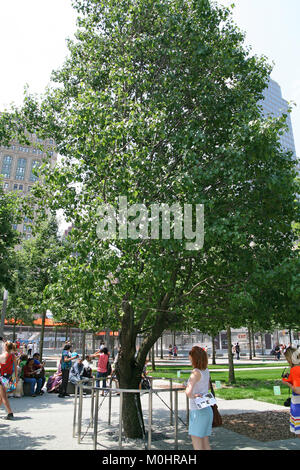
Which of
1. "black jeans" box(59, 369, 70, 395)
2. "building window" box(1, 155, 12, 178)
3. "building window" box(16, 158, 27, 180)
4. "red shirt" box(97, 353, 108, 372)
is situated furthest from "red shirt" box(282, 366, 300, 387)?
"building window" box(16, 158, 27, 180)

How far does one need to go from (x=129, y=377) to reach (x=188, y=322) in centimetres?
264

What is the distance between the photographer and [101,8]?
31.7 feet

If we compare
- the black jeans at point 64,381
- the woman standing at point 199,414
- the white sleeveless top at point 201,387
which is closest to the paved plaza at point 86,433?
the black jeans at point 64,381

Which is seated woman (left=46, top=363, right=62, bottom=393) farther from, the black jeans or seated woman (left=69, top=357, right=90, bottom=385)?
seated woman (left=69, top=357, right=90, bottom=385)

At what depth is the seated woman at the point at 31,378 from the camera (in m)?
14.5

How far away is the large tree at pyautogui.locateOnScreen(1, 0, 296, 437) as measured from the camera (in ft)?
23.5

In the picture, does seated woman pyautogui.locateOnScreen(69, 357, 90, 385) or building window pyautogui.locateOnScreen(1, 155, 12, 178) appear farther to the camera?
building window pyautogui.locateOnScreen(1, 155, 12, 178)

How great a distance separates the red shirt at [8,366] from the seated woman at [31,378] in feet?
17.3

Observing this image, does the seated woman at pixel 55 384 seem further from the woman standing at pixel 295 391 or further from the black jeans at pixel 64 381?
the woman standing at pixel 295 391

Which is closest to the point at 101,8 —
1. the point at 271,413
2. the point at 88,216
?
the point at 88,216

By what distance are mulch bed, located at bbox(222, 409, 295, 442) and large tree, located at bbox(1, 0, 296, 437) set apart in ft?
8.79

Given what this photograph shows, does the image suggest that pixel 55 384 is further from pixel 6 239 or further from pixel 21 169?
pixel 21 169

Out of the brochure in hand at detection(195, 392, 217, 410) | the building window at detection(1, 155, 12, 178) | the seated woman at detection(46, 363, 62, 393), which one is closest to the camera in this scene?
the brochure in hand at detection(195, 392, 217, 410)

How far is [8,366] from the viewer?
31.1 ft
